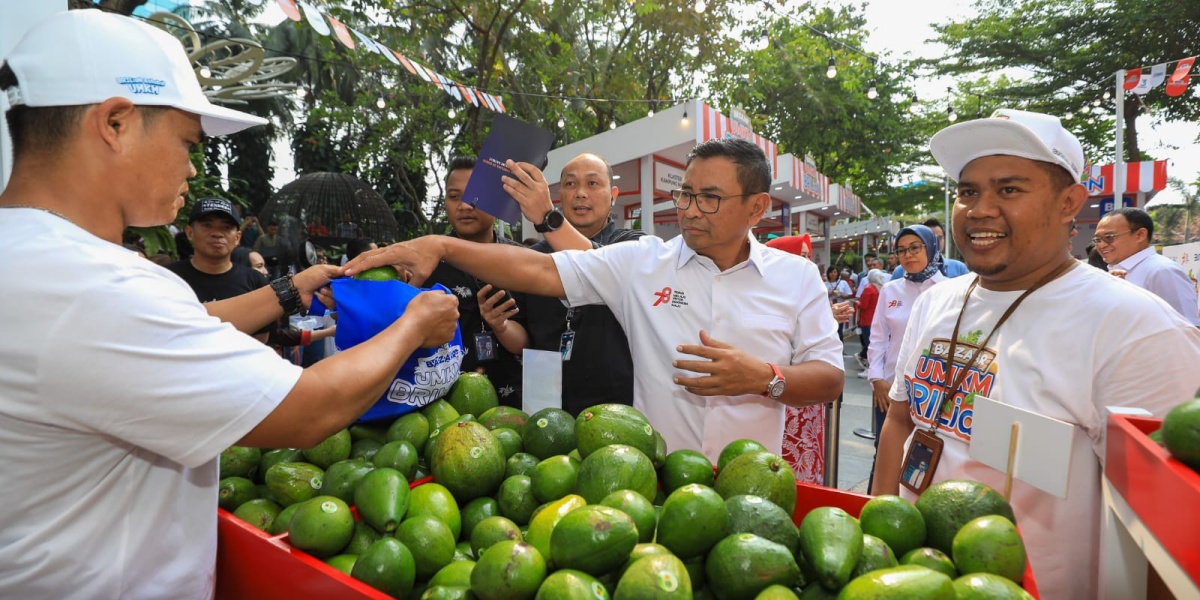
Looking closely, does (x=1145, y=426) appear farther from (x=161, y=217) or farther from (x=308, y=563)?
(x=161, y=217)

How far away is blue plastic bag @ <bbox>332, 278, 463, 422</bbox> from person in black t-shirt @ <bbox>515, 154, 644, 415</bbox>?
0.84 m

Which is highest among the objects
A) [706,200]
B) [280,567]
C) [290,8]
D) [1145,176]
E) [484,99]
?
[1145,176]

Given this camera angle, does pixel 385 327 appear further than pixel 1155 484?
Yes

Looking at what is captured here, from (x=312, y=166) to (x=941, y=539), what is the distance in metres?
27.1

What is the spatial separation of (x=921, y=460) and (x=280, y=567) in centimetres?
176

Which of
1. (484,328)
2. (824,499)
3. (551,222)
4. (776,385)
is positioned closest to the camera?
(824,499)

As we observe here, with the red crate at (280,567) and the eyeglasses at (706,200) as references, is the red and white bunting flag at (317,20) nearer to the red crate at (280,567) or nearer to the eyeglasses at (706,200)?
the eyeglasses at (706,200)

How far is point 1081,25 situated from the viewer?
65.1 feet

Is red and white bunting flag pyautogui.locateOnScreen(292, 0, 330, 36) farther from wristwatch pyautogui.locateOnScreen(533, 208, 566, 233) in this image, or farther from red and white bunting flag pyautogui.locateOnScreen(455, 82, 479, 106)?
wristwatch pyautogui.locateOnScreen(533, 208, 566, 233)

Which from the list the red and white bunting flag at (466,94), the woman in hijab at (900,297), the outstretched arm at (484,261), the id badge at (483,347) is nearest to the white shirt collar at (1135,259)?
the woman in hijab at (900,297)

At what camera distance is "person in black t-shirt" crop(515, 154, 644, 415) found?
293 cm

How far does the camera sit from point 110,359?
1088mm

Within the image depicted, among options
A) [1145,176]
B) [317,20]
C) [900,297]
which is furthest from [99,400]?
[1145,176]

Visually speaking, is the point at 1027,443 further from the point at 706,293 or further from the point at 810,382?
the point at 706,293
